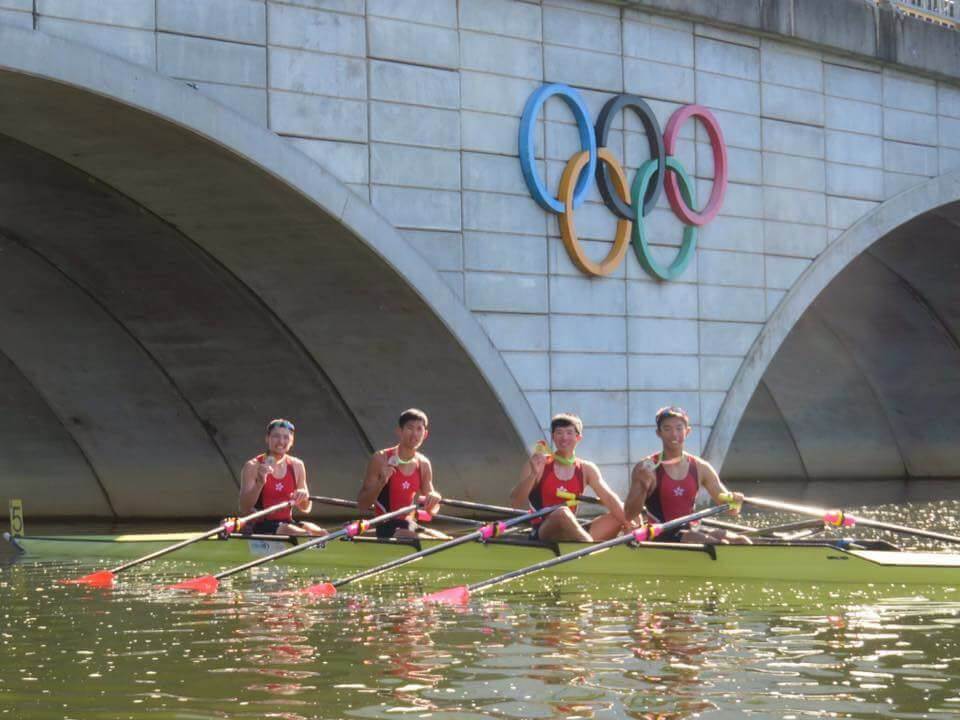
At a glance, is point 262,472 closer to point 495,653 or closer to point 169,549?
point 169,549

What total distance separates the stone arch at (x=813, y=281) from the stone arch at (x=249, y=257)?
9.78 ft

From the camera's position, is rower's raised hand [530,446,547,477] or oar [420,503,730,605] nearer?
oar [420,503,730,605]

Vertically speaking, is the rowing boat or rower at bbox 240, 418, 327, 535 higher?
rower at bbox 240, 418, 327, 535

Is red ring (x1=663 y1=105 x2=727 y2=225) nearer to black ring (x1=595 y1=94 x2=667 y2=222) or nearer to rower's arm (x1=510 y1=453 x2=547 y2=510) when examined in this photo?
black ring (x1=595 y1=94 x2=667 y2=222)

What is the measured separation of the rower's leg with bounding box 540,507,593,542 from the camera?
511 inches

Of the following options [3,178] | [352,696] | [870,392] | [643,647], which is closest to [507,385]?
[3,178]

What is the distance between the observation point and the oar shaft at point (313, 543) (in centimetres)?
1264

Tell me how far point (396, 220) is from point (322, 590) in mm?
5075

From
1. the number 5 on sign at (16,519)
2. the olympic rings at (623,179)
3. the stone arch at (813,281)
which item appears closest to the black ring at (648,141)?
the olympic rings at (623,179)

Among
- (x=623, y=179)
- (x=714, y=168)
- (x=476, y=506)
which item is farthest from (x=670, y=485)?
(x=714, y=168)

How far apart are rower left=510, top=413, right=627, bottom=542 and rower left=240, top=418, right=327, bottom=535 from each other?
2.07 meters

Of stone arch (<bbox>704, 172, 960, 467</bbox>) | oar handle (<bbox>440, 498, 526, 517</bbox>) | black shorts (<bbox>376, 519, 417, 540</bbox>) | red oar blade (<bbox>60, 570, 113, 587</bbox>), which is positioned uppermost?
stone arch (<bbox>704, 172, 960, 467</bbox>)

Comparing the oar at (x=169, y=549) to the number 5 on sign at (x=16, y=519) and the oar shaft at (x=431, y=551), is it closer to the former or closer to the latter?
the oar shaft at (x=431, y=551)

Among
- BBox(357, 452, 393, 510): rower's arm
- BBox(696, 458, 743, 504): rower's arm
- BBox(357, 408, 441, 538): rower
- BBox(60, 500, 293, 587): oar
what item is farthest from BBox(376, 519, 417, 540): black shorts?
BBox(696, 458, 743, 504): rower's arm
